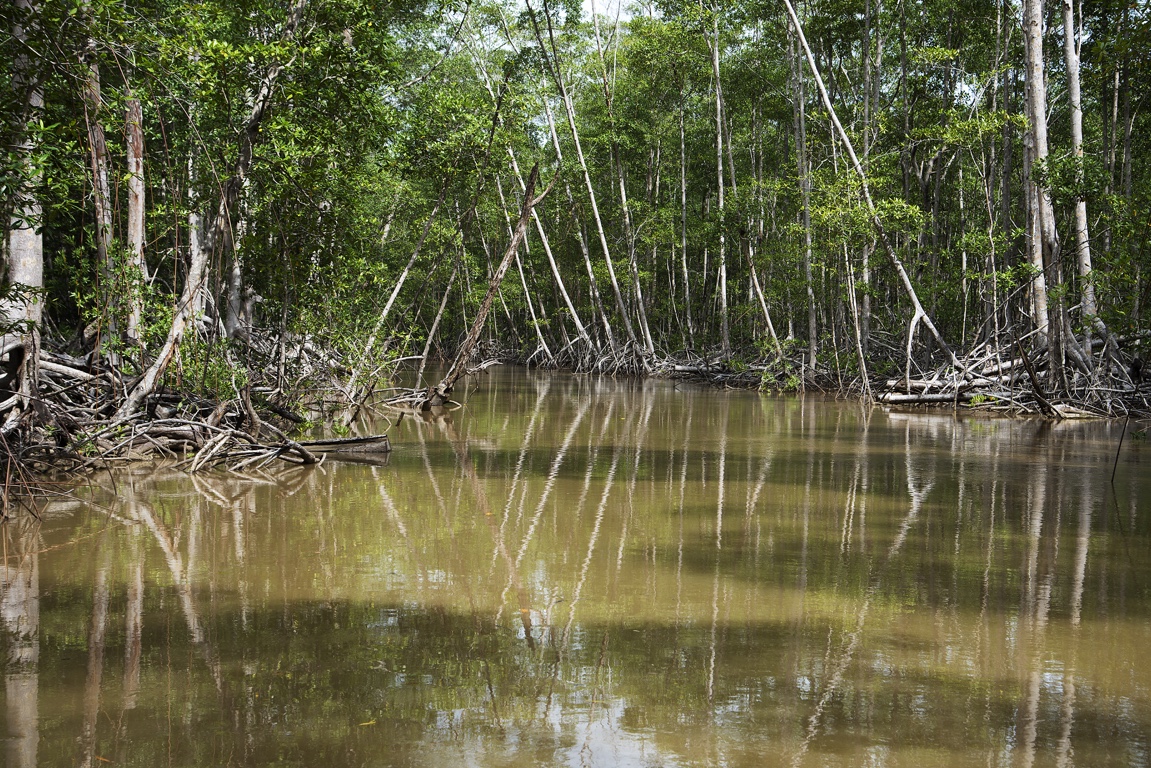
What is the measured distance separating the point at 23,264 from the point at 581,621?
20.3ft

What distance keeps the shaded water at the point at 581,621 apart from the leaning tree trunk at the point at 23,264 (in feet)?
3.65

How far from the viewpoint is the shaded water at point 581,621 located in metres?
3.19

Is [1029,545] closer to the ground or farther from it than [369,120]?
closer to the ground

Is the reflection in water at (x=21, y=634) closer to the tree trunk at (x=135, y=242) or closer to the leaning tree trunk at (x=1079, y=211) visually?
the tree trunk at (x=135, y=242)

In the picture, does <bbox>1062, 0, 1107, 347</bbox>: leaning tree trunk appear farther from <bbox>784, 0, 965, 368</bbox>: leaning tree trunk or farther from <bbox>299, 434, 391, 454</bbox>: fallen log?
→ <bbox>299, 434, 391, 454</bbox>: fallen log

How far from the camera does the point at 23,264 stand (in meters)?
7.85

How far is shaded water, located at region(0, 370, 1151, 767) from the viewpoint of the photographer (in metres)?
3.19

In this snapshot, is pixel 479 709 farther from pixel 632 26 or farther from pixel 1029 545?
pixel 632 26

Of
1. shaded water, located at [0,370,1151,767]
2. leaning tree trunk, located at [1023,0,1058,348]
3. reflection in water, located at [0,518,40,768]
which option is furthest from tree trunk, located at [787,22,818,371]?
reflection in water, located at [0,518,40,768]

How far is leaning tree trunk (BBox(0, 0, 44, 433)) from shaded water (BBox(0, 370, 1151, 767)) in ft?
3.65

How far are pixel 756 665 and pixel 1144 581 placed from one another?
275 centimetres

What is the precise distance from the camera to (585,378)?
27.2 m

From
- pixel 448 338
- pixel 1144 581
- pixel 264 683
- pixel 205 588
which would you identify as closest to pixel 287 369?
pixel 205 588

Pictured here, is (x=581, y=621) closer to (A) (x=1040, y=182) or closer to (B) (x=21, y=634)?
(B) (x=21, y=634)
